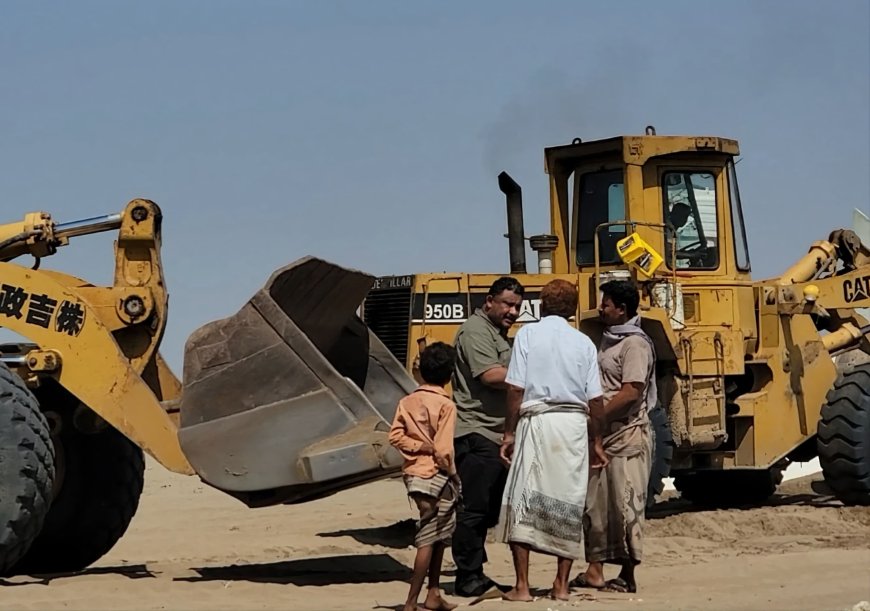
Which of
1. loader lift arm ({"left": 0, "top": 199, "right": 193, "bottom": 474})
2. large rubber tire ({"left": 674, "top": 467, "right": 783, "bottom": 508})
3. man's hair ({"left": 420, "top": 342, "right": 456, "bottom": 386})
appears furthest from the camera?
large rubber tire ({"left": 674, "top": 467, "right": 783, "bottom": 508})

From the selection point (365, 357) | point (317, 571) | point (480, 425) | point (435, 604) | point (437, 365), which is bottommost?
point (435, 604)

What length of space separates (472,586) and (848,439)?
618cm

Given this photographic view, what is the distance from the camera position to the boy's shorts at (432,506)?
834 centimetres

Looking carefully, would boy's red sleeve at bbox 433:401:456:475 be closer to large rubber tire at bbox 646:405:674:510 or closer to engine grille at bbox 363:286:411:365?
large rubber tire at bbox 646:405:674:510

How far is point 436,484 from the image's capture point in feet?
27.4

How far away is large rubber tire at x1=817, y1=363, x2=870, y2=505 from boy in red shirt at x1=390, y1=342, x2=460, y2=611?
6694mm

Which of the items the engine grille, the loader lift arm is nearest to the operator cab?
the engine grille

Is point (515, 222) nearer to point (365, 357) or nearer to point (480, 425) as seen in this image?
point (365, 357)

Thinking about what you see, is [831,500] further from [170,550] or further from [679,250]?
[170,550]

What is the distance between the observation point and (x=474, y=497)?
908 centimetres

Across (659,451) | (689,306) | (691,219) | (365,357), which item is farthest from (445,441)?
(691,219)

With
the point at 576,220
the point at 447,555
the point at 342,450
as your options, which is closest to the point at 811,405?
Answer: the point at 576,220

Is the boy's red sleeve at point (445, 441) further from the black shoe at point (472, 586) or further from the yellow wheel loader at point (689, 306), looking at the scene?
the yellow wheel loader at point (689, 306)

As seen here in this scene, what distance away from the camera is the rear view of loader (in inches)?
370
